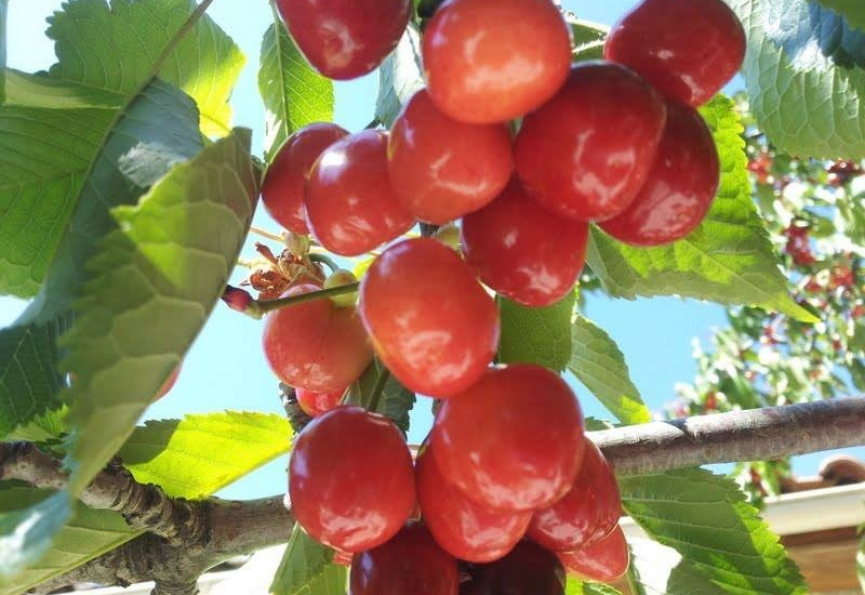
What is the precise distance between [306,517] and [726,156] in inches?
19.9

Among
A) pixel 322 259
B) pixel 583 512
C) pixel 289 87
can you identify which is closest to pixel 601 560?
pixel 583 512

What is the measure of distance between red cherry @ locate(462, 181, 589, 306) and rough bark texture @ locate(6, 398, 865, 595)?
0.82ft

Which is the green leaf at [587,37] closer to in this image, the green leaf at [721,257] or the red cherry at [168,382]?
the green leaf at [721,257]

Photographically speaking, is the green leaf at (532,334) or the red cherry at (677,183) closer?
the red cherry at (677,183)

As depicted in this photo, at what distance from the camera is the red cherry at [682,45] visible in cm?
51

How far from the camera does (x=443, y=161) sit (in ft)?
1.45

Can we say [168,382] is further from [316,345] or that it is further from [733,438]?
[733,438]

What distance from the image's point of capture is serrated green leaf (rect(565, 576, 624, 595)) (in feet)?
2.74

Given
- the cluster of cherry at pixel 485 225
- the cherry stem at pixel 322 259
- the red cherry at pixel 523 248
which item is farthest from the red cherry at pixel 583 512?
the cherry stem at pixel 322 259

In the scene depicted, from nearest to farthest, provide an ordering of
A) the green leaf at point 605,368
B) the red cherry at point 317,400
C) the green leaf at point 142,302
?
the green leaf at point 142,302 < the red cherry at point 317,400 < the green leaf at point 605,368

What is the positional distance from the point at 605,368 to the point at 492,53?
2.29 feet

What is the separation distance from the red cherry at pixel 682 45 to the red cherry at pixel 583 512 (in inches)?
8.8

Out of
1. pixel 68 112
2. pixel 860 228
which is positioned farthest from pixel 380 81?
pixel 860 228

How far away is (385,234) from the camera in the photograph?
0.53 metres
